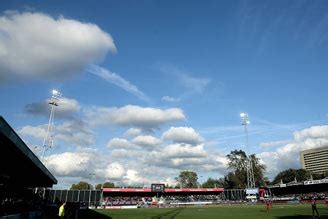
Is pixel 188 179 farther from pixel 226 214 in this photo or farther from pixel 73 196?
pixel 226 214

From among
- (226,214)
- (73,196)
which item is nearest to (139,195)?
(73,196)

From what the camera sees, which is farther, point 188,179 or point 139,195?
point 188,179

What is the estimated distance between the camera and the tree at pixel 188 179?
554ft

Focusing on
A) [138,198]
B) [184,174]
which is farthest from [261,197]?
[184,174]

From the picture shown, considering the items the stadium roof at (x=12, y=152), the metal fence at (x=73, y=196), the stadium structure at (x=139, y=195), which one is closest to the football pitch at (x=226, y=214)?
the stadium structure at (x=139, y=195)

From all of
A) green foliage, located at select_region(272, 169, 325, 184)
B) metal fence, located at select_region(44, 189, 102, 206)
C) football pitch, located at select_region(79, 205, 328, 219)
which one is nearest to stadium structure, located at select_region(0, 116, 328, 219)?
metal fence, located at select_region(44, 189, 102, 206)

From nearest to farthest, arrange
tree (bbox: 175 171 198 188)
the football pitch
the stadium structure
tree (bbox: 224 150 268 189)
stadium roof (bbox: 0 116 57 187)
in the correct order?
stadium roof (bbox: 0 116 57 187)
the football pitch
the stadium structure
tree (bbox: 224 150 268 189)
tree (bbox: 175 171 198 188)

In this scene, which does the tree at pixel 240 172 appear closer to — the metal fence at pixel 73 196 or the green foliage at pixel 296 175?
the green foliage at pixel 296 175

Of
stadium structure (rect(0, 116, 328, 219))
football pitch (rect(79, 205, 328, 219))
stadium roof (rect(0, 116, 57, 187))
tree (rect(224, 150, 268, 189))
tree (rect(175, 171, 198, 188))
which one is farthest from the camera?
tree (rect(175, 171, 198, 188))

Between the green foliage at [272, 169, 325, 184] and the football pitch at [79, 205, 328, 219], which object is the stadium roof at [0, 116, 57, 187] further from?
the green foliage at [272, 169, 325, 184]

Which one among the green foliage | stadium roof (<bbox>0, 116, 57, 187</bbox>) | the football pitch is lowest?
the football pitch

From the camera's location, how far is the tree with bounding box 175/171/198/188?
554 feet

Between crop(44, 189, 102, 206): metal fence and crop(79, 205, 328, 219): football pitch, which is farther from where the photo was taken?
crop(44, 189, 102, 206): metal fence

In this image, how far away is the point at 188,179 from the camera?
170 meters
